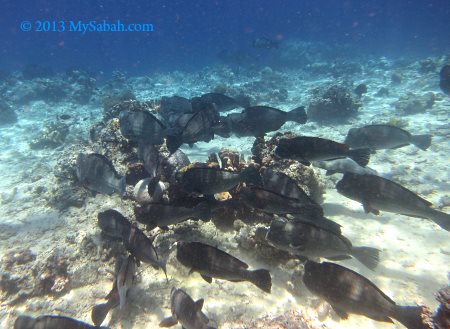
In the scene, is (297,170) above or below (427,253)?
above

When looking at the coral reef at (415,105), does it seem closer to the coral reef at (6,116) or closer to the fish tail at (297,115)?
the fish tail at (297,115)

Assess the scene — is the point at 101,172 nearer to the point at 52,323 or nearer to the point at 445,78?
the point at 52,323

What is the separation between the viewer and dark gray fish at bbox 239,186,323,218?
12.7 feet

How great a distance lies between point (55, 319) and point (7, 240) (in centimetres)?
495

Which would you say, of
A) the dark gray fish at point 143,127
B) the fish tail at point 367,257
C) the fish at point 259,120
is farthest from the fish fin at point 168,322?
the fish at point 259,120

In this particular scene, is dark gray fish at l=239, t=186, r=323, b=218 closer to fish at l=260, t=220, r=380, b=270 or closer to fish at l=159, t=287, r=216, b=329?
fish at l=260, t=220, r=380, b=270

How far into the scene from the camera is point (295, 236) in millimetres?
3500

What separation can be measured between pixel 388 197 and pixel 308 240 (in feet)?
5.53

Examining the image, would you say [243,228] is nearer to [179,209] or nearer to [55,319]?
[179,209]

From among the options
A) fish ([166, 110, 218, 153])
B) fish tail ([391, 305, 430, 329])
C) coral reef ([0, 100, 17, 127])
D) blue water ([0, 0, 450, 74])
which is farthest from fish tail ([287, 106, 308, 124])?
blue water ([0, 0, 450, 74])

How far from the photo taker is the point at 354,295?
2.94 m

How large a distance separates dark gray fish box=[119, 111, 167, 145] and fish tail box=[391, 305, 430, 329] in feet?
16.1

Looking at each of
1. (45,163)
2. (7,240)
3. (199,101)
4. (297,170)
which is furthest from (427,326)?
(45,163)

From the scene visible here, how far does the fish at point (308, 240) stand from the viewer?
3.45 metres
